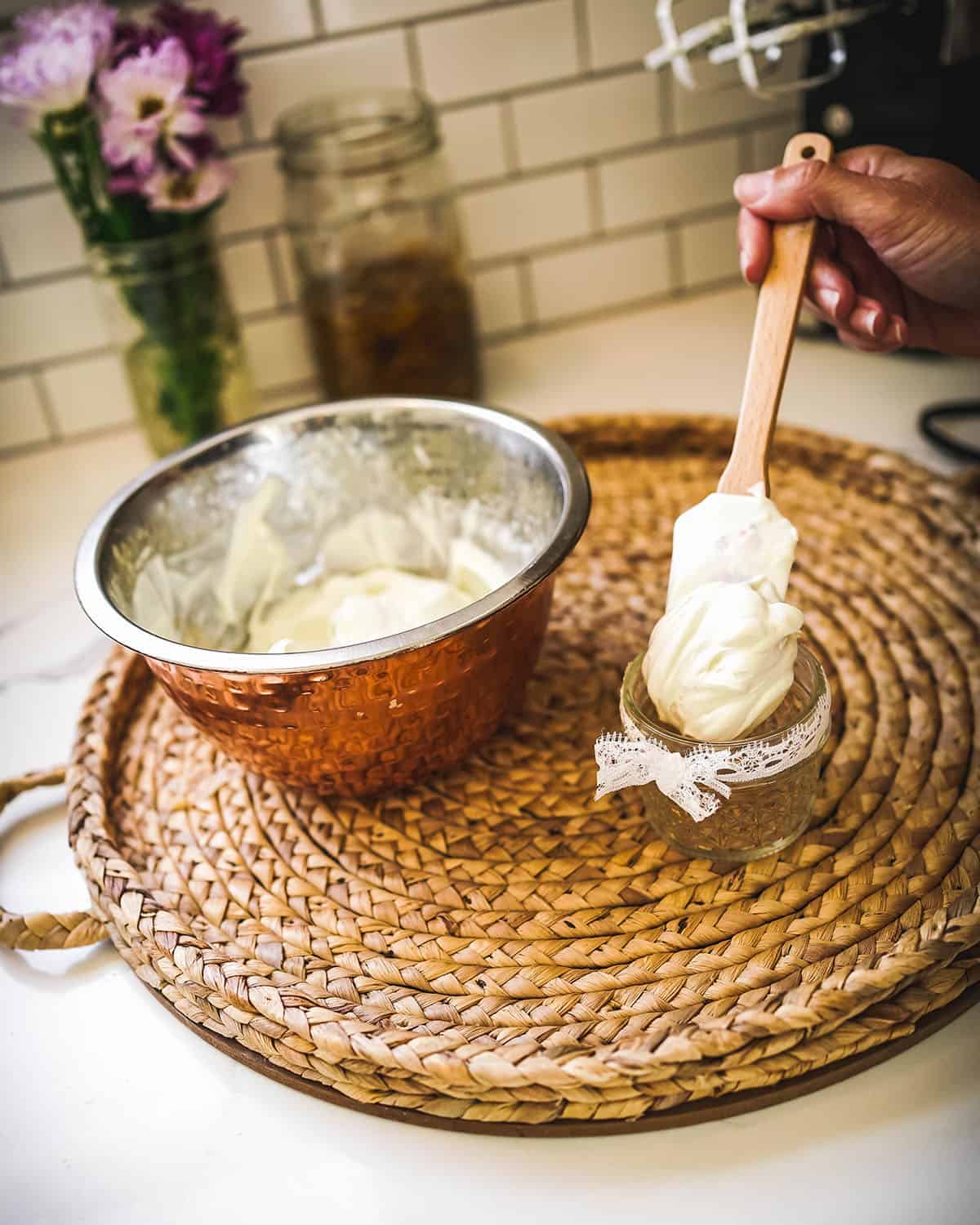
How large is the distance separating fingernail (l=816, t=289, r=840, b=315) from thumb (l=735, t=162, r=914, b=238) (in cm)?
6

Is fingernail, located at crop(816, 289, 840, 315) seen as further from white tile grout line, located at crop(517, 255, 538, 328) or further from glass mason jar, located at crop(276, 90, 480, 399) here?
white tile grout line, located at crop(517, 255, 538, 328)

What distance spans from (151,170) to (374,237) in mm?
208

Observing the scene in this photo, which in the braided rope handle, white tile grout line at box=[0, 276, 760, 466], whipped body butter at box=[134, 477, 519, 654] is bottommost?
the braided rope handle

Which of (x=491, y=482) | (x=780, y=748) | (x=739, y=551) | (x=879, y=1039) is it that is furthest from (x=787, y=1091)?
(x=491, y=482)

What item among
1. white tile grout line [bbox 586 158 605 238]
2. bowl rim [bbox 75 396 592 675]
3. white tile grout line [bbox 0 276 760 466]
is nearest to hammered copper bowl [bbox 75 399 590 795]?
bowl rim [bbox 75 396 592 675]

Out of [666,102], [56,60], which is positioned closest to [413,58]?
[666,102]

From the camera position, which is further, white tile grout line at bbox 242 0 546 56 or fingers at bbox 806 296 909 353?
white tile grout line at bbox 242 0 546 56

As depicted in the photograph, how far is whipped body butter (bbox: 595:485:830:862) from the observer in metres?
0.55

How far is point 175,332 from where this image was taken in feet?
A: 3.24

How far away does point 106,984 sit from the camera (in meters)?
0.62

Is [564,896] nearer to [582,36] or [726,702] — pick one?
[726,702]

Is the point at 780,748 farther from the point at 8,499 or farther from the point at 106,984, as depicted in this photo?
the point at 8,499

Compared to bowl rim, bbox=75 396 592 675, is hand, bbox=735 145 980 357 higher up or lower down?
higher up

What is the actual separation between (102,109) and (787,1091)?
2.75ft
